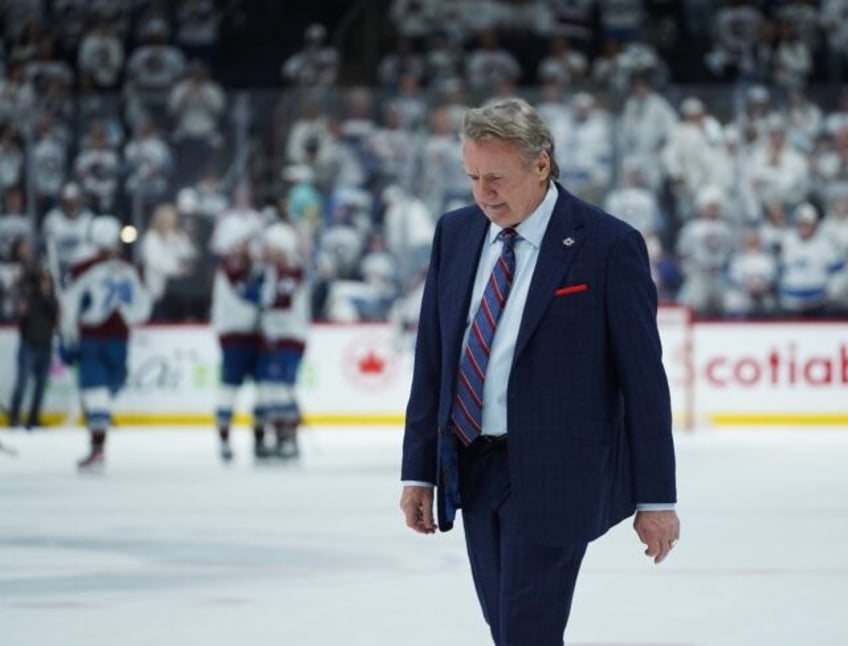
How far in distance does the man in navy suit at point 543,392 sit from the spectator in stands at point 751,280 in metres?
14.8

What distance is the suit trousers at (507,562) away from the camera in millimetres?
3893

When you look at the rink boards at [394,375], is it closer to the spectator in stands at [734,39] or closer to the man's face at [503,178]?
the spectator in stands at [734,39]

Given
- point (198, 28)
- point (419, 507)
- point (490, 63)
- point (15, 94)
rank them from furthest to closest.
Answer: point (198, 28)
point (490, 63)
point (15, 94)
point (419, 507)

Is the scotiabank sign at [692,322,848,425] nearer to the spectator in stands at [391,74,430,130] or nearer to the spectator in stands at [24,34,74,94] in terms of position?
the spectator in stands at [391,74,430,130]

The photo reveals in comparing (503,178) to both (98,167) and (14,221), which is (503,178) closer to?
(14,221)

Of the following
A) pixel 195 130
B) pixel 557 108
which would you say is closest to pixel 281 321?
Answer: pixel 195 130

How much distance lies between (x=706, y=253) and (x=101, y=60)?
8174mm

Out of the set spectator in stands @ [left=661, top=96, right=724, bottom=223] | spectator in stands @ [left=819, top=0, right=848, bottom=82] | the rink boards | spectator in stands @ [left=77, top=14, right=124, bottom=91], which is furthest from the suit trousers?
spectator in stands @ [left=77, top=14, right=124, bottom=91]

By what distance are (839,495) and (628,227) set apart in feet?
26.6

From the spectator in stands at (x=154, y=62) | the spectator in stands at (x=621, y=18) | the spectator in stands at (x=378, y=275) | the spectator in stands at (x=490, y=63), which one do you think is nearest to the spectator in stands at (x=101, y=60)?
the spectator in stands at (x=154, y=62)

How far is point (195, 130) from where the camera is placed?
62.4ft

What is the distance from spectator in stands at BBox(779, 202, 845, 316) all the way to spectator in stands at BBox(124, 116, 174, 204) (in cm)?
558

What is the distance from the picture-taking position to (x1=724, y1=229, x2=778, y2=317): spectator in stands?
61.0ft

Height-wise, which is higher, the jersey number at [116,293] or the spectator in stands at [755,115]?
the spectator in stands at [755,115]
